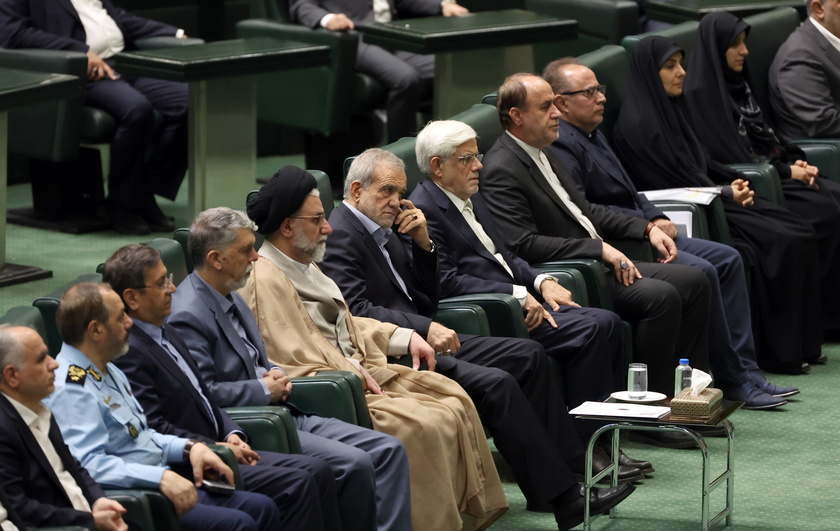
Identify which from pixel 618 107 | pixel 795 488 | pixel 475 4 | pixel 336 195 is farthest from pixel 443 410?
pixel 475 4

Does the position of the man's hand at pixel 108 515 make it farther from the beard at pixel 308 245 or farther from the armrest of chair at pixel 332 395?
the beard at pixel 308 245

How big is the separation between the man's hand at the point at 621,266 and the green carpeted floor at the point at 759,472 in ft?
2.01

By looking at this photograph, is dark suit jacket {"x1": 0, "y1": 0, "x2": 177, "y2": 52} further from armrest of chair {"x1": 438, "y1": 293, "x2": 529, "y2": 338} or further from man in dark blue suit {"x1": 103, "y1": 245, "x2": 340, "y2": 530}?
man in dark blue suit {"x1": 103, "y1": 245, "x2": 340, "y2": 530}

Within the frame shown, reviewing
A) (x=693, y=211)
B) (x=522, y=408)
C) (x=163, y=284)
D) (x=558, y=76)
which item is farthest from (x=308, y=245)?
(x=693, y=211)

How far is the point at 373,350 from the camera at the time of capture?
4.64 metres

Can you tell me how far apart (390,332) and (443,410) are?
0.37 m

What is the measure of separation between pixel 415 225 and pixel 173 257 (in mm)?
918

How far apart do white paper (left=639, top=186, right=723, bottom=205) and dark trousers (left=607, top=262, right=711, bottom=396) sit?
608 mm

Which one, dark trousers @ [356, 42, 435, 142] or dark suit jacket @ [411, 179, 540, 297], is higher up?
dark trousers @ [356, 42, 435, 142]

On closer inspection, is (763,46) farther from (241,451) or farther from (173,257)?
(241,451)

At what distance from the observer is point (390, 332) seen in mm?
4691

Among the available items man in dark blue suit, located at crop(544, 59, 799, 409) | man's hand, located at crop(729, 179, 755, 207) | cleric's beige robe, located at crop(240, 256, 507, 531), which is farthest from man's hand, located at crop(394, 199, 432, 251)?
man's hand, located at crop(729, 179, 755, 207)

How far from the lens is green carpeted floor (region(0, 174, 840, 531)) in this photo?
187 inches

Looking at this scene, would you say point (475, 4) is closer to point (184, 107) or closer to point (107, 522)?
point (184, 107)
